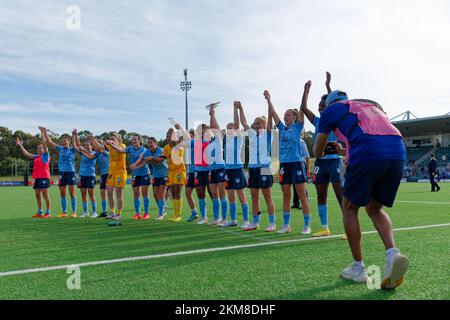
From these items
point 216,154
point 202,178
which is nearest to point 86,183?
point 202,178

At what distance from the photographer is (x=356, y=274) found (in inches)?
151

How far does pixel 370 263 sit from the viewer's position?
4555 millimetres

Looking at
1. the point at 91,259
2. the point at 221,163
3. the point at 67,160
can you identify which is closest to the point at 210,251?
the point at 91,259

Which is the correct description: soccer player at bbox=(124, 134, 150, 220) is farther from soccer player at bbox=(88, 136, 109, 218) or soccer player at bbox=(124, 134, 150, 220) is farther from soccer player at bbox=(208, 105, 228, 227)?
soccer player at bbox=(208, 105, 228, 227)

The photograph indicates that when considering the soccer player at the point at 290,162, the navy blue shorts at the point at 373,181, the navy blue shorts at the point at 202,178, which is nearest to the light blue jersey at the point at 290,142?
the soccer player at the point at 290,162

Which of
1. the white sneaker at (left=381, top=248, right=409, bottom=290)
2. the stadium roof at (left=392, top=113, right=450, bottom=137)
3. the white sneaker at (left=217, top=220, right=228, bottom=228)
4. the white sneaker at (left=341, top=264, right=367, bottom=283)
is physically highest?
the stadium roof at (left=392, top=113, right=450, bottom=137)

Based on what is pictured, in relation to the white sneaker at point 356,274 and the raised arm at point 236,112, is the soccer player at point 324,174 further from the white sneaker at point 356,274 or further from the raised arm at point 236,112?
the white sneaker at point 356,274

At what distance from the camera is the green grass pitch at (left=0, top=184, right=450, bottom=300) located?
11.6 ft

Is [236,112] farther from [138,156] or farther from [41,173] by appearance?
[41,173]

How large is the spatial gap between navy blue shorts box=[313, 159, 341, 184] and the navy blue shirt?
2.95m

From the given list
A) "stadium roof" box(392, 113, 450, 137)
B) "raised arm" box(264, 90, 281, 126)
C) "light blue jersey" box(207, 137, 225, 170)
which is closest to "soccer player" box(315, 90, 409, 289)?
"raised arm" box(264, 90, 281, 126)

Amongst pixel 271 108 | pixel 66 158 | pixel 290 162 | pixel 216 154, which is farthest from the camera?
pixel 66 158

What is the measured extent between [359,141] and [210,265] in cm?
216
